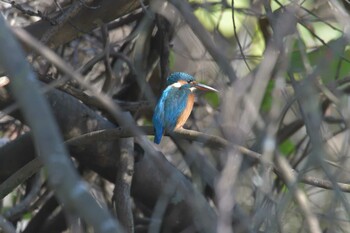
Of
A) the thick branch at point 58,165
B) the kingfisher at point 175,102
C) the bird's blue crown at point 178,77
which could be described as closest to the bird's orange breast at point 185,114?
the kingfisher at point 175,102

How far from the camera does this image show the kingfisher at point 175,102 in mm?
4074

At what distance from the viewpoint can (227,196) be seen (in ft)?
5.87

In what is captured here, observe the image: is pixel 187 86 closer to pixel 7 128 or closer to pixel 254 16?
pixel 254 16

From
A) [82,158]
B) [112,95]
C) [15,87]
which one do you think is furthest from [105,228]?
[112,95]

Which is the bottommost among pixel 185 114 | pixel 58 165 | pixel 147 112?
pixel 147 112

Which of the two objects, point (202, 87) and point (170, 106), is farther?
point (202, 87)

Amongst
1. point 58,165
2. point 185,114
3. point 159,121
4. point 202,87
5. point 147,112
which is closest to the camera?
point 58,165

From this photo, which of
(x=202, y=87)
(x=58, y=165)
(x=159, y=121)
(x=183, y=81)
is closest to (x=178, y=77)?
(x=183, y=81)

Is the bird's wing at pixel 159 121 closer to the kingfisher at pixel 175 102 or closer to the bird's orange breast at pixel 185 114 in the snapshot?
the kingfisher at pixel 175 102

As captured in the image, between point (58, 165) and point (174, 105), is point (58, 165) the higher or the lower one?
the higher one

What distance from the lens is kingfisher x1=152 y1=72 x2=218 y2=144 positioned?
407 centimetres

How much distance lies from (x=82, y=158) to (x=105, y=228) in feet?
9.32

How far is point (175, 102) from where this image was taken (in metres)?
4.43

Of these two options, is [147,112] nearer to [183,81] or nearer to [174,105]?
[183,81]
